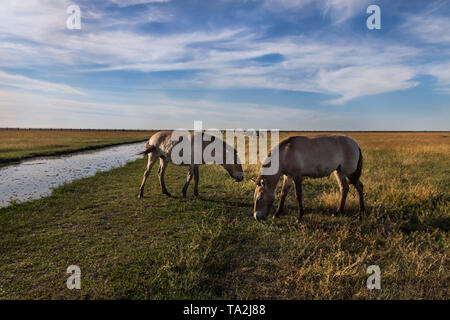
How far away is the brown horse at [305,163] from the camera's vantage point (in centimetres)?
605

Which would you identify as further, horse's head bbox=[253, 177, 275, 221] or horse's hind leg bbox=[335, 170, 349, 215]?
horse's hind leg bbox=[335, 170, 349, 215]

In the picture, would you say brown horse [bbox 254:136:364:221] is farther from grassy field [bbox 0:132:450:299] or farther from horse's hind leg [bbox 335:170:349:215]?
grassy field [bbox 0:132:450:299]

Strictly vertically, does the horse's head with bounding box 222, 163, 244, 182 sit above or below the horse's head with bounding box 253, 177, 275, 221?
above

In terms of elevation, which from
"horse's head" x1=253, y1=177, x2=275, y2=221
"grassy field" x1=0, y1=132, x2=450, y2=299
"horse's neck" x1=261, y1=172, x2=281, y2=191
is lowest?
"grassy field" x1=0, y1=132, x2=450, y2=299

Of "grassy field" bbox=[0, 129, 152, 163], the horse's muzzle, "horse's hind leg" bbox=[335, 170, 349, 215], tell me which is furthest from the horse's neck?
"grassy field" bbox=[0, 129, 152, 163]

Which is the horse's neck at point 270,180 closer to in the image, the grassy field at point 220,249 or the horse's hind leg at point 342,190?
the grassy field at point 220,249

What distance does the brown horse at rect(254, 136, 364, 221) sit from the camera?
605cm

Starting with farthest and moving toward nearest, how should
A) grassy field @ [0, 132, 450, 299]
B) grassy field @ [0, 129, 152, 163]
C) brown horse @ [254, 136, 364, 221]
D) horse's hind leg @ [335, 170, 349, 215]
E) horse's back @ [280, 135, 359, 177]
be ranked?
grassy field @ [0, 129, 152, 163] < horse's hind leg @ [335, 170, 349, 215] < horse's back @ [280, 135, 359, 177] < brown horse @ [254, 136, 364, 221] < grassy field @ [0, 132, 450, 299]

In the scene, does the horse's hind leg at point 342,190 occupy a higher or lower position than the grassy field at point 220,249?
higher

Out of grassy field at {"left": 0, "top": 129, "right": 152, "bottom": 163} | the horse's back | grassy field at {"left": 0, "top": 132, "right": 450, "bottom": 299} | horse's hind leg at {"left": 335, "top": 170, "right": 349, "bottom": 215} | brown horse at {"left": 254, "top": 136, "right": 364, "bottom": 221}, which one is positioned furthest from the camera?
grassy field at {"left": 0, "top": 129, "right": 152, "bottom": 163}

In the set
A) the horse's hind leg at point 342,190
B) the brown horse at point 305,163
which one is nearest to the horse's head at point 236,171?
the brown horse at point 305,163

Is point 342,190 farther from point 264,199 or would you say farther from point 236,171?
point 236,171
